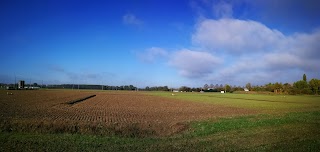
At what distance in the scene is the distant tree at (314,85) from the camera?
125069 millimetres

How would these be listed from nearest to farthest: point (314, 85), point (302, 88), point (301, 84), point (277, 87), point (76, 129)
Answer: point (76, 129)
point (302, 88)
point (314, 85)
point (301, 84)
point (277, 87)

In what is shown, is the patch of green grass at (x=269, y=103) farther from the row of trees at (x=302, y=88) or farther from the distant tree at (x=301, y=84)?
the distant tree at (x=301, y=84)

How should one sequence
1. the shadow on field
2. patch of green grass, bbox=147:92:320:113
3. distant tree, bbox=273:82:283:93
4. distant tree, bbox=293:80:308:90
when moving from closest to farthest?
the shadow on field < patch of green grass, bbox=147:92:320:113 < distant tree, bbox=273:82:283:93 < distant tree, bbox=293:80:308:90

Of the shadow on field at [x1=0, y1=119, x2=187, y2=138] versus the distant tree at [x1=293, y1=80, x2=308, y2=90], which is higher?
the distant tree at [x1=293, y1=80, x2=308, y2=90]

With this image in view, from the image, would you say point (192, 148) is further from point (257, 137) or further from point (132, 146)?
point (257, 137)

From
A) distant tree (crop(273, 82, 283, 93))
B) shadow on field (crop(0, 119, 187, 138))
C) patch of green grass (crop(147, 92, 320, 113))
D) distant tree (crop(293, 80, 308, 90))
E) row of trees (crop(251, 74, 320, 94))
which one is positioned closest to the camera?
shadow on field (crop(0, 119, 187, 138))

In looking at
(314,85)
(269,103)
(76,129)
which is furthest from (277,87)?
(76,129)

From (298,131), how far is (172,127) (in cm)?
836

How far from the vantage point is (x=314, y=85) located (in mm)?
136125

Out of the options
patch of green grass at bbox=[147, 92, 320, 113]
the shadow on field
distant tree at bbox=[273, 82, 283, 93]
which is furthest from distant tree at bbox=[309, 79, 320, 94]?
the shadow on field

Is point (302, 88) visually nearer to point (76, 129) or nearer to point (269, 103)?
point (269, 103)

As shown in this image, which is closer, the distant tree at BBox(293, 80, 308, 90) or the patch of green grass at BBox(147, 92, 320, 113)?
the patch of green grass at BBox(147, 92, 320, 113)

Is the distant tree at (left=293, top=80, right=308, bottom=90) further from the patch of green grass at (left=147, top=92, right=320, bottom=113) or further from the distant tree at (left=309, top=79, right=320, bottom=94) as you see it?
the patch of green grass at (left=147, top=92, right=320, bottom=113)

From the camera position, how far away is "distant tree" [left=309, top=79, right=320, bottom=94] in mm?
125069
